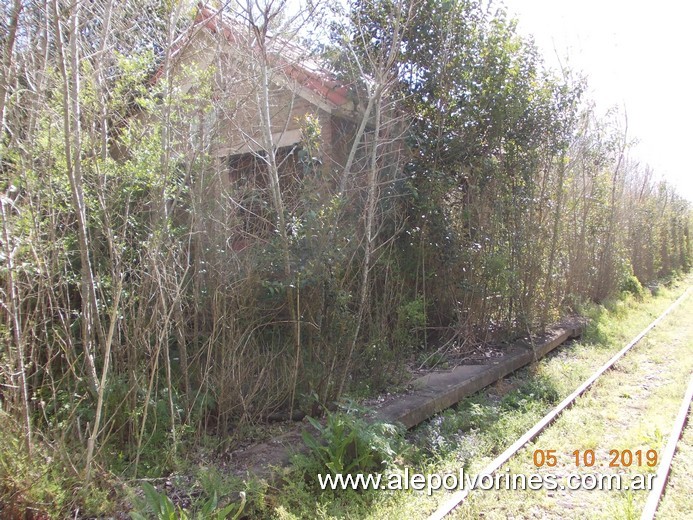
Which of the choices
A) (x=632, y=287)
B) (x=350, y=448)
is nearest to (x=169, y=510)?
(x=350, y=448)

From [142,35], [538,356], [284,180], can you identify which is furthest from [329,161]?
[538,356]

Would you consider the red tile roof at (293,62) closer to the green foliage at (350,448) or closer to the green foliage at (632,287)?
the green foliage at (350,448)

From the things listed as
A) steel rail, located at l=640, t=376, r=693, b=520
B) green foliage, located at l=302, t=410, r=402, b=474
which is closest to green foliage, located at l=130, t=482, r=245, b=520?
green foliage, located at l=302, t=410, r=402, b=474

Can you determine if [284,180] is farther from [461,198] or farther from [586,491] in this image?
[586,491]

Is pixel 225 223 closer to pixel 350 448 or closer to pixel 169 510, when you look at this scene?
pixel 350 448

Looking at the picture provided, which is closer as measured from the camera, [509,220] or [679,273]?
[509,220]

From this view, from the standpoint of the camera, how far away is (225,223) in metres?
4.54

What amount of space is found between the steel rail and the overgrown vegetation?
9.18 ft

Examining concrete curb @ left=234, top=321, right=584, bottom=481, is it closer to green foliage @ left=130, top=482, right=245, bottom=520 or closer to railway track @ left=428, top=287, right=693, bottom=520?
green foliage @ left=130, top=482, right=245, bottom=520

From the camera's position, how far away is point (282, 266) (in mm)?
4699

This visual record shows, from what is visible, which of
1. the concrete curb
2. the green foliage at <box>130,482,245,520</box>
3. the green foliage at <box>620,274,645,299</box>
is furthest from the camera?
the green foliage at <box>620,274,645,299</box>

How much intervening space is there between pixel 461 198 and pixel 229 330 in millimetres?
4778

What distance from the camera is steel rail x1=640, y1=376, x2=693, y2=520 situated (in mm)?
3388

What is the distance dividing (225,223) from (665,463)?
447 centimetres
